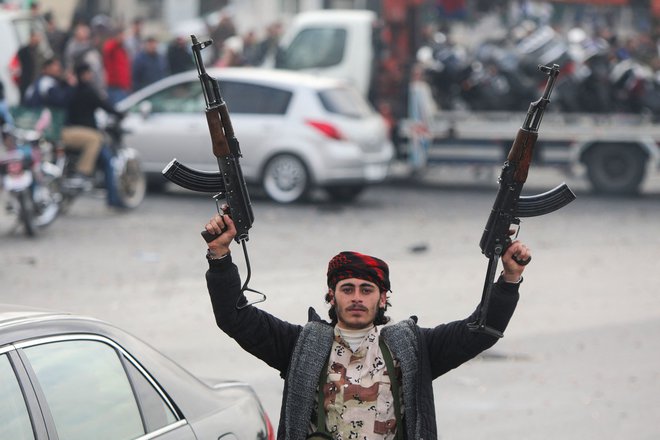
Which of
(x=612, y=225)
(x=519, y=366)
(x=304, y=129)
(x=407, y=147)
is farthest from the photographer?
(x=407, y=147)

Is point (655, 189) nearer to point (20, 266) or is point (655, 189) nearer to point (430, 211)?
point (430, 211)

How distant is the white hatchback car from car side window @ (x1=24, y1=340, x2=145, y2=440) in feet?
44.3

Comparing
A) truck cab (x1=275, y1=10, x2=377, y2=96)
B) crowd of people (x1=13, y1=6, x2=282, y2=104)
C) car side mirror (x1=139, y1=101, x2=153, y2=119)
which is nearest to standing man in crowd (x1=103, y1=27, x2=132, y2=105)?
crowd of people (x1=13, y1=6, x2=282, y2=104)

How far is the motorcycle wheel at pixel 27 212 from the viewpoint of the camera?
13852 mm

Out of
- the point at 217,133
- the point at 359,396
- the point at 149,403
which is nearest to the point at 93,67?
the point at 149,403

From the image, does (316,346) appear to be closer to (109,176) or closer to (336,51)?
(109,176)

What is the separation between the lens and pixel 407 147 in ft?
67.1

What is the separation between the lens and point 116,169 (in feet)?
53.3

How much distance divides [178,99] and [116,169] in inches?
101

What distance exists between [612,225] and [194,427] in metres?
12.9

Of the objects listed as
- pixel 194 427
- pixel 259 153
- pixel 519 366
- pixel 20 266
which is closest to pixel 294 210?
pixel 259 153

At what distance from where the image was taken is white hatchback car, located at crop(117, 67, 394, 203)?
17.7 meters

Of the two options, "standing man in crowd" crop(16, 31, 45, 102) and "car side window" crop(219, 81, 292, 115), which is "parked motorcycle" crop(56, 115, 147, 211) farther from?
"standing man in crowd" crop(16, 31, 45, 102)

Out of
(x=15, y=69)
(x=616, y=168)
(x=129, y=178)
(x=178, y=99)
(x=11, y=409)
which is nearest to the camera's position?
(x=11, y=409)
